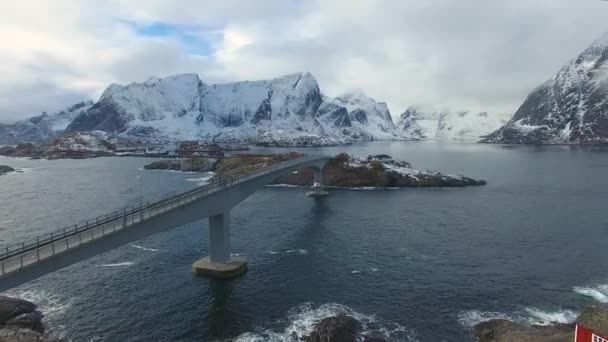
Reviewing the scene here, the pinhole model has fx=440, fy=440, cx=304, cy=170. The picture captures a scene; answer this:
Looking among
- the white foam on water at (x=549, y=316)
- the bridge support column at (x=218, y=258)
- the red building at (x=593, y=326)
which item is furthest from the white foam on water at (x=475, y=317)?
the bridge support column at (x=218, y=258)

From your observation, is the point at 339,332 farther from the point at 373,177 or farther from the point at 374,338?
the point at 373,177

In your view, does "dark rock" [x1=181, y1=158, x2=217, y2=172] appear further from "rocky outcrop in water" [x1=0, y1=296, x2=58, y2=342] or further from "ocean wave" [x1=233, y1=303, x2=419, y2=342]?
"ocean wave" [x1=233, y1=303, x2=419, y2=342]

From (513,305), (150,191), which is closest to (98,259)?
(513,305)

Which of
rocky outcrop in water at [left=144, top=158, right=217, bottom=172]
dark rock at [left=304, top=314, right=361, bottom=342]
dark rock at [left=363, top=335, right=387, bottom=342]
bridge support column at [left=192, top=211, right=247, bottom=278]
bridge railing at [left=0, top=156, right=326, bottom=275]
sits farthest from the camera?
rocky outcrop in water at [left=144, top=158, right=217, bottom=172]

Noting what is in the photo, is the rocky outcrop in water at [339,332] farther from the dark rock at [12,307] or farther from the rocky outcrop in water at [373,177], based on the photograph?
the rocky outcrop in water at [373,177]

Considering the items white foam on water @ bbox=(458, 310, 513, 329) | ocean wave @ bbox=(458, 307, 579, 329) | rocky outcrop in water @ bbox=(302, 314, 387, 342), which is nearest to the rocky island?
ocean wave @ bbox=(458, 307, 579, 329)

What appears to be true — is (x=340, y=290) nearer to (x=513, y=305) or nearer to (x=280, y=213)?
(x=513, y=305)

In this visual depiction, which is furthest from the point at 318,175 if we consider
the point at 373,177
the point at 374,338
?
the point at 374,338
